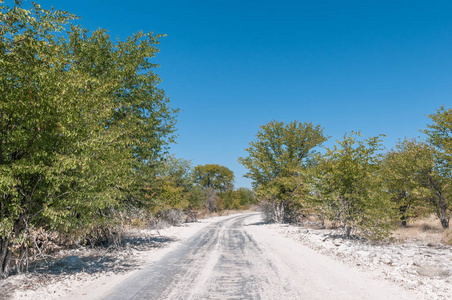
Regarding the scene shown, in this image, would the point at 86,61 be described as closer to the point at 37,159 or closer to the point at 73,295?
the point at 37,159

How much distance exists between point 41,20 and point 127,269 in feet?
25.0

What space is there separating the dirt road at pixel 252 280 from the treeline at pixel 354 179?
4.58m

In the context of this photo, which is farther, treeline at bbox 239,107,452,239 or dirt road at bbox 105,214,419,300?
treeline at bbox 239,107,452,239

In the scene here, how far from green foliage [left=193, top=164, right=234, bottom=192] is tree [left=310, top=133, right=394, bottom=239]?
5279 cm

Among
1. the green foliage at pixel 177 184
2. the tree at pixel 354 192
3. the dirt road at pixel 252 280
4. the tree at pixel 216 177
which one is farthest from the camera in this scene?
the tree at pixel 216 177

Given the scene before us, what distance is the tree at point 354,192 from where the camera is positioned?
1315 centimetres

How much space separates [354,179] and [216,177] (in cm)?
5625

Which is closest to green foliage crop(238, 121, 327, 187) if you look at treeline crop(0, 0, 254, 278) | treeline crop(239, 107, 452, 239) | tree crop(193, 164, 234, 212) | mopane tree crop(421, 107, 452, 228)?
treeline crop(239, 107, 452, 239)

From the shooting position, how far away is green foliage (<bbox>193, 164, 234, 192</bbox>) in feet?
220

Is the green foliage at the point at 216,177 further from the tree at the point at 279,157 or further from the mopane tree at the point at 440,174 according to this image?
the mopane tree at the point at 440,174

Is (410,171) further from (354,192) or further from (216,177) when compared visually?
(216,177)

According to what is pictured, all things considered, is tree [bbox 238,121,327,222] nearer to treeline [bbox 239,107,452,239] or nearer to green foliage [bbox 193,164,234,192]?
treeline [bbox 239,107,452,239]

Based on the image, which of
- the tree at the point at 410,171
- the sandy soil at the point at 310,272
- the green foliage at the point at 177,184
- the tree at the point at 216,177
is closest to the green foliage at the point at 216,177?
the tree at the point at 216,177

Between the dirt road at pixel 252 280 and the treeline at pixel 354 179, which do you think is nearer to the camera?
the dirt road at pixel 252 280
